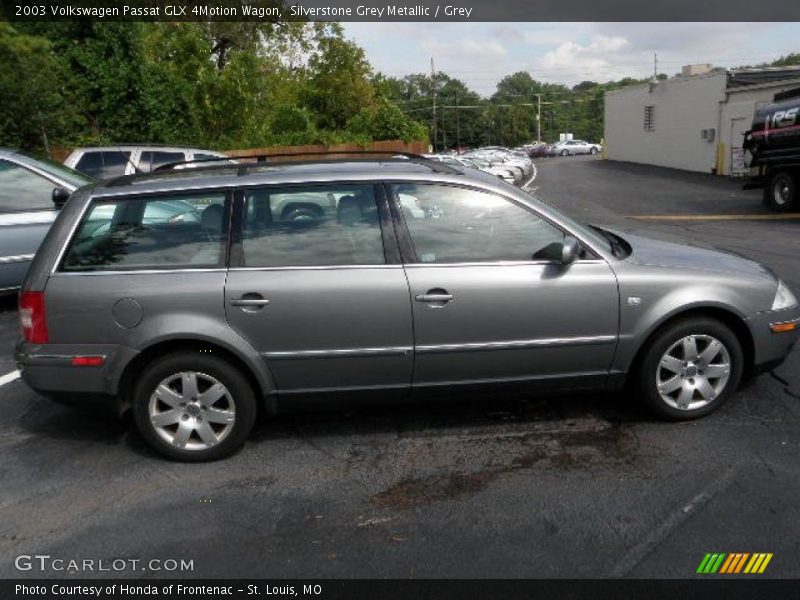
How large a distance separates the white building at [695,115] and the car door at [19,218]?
20.3 meters

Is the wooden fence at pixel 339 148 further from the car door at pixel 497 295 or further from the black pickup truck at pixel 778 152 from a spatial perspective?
the car door at pixel 497 295

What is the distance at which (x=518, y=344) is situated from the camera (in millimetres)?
3990

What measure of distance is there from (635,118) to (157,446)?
35.5 meters

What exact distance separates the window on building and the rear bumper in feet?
109

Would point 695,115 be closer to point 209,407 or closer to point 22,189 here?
point 22,189

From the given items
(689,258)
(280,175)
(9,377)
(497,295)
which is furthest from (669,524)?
(9,377)

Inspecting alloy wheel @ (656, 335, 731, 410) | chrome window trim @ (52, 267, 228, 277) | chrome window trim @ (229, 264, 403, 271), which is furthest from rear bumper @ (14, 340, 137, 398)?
alloy wheel @ (656, 335, 731, 410)

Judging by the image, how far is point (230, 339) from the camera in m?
3.81

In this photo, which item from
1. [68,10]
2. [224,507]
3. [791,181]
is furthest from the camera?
[68,10]

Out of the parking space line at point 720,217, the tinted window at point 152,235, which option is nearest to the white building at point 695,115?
the parking space line at point 720,217

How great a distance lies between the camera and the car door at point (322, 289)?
3824 millimetres

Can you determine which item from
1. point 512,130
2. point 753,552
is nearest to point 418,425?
point 753,552

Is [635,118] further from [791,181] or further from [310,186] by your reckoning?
[310,186]

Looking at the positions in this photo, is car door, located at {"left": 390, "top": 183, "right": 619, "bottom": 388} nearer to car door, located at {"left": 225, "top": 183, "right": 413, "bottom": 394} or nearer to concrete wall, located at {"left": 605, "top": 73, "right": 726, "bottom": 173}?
car door, located at {"left": 225, "top": 183, "right": 413, "bottom": 394}
